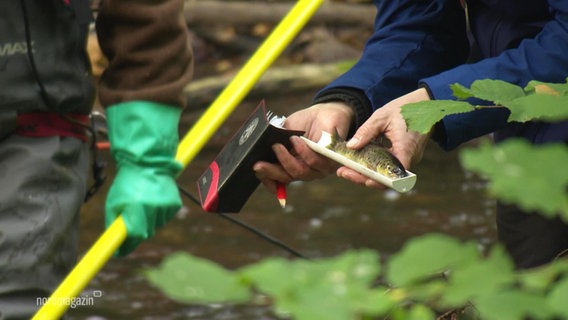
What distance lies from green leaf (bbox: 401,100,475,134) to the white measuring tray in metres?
0.34

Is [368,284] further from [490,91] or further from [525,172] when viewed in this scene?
[490,91]

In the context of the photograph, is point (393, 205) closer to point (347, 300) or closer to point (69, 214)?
point (69, 214)

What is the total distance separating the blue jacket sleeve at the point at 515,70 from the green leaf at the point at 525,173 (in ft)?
3.63

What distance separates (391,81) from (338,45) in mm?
7074

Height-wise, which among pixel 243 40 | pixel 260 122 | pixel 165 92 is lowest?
pixel 243 40

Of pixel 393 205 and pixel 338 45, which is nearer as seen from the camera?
pixel 393 205

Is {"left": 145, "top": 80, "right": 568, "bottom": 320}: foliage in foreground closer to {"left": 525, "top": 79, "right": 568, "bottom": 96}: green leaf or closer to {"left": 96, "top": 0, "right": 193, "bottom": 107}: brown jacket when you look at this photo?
{"left": 525, "top": 79, "right": 568, "bottom": 96}: green leaf

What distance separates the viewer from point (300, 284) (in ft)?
2.73

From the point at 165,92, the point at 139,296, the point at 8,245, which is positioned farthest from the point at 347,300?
the point at 139,296

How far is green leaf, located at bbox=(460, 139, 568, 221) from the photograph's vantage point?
2.68ft

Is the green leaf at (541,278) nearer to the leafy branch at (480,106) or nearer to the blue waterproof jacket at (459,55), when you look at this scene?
the leafy branch at (480,106)

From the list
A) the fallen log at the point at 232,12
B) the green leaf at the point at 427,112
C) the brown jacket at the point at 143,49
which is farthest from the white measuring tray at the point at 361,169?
the fallen log at the point at 232,12

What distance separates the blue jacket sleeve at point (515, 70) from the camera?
1939 mm

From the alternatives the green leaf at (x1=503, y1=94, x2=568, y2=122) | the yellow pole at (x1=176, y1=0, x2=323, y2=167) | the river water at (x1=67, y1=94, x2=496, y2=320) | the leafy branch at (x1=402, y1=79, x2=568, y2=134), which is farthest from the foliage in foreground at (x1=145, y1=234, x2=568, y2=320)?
the river water at (x1=67, y1=94, x2=496, y2=320)
